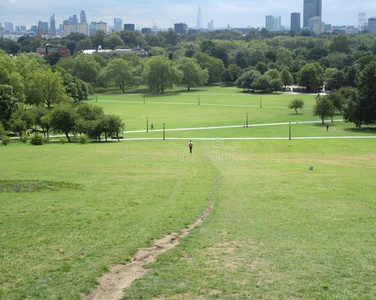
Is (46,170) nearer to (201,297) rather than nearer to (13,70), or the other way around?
(201,297)

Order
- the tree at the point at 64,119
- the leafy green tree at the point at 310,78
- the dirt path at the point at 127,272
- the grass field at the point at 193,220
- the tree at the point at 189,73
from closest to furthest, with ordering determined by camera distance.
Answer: the dirt path at the point at 127,272 < the grass field at the point at 193,220 < the tree at the point at 64,119 < the leafy green tree at the point at 310,78 < the tree at the point at 189,73

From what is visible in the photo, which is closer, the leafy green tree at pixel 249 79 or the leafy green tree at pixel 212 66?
the leafy green tree at pixel 249 79

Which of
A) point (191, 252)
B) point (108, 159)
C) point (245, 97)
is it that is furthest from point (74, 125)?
point (245, 97)

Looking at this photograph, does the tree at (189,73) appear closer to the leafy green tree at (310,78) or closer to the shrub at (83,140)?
the leafy green tree at (310,78)

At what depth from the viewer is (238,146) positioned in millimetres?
49844

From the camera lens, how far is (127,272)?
1288cm

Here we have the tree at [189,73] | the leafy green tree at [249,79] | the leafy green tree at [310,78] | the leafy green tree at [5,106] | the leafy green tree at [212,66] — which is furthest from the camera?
the leafy green tree at [212,66]

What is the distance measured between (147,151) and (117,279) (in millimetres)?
32756

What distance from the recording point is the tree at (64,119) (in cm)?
5711

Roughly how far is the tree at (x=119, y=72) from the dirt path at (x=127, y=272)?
117m

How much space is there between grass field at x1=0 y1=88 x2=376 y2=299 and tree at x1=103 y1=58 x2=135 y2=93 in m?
87.2

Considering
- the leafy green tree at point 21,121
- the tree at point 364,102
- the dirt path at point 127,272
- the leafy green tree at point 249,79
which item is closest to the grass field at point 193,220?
the dirt path at point 127,272

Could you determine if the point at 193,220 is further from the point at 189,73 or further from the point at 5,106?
the point at 189,73

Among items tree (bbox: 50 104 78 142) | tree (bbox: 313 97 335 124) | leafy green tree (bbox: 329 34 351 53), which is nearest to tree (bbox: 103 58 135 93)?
tree (bbox: 313 97 335 124)
